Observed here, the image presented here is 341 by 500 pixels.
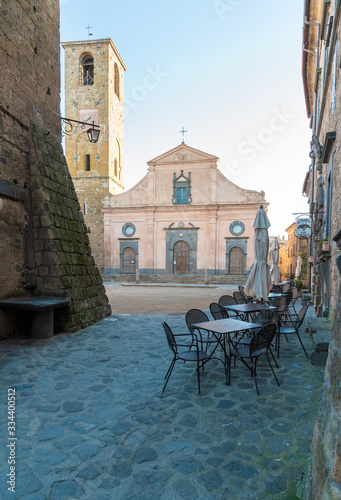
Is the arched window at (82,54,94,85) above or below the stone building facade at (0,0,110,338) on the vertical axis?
above

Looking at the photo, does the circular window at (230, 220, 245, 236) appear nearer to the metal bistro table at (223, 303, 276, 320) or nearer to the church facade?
the church facade

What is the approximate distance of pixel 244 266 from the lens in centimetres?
2352

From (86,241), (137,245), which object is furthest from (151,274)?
(86,241)

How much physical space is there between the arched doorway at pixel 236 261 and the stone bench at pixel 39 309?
62.5 ft

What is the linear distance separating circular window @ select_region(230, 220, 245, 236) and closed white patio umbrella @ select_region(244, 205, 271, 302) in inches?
657

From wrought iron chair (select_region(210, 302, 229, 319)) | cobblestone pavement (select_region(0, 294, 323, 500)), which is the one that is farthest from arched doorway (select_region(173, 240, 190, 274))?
cobblestone pavement (select_region(0, 294, 323, 500))

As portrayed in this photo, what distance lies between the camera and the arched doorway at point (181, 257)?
81.1ft

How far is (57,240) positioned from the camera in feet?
21.1

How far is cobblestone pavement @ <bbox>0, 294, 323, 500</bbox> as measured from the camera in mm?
2135

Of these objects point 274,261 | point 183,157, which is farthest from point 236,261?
point 274,261

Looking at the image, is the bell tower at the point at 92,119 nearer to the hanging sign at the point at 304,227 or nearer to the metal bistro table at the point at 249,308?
the hanging sign at the point at 304,227

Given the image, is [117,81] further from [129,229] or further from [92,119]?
[129,229]

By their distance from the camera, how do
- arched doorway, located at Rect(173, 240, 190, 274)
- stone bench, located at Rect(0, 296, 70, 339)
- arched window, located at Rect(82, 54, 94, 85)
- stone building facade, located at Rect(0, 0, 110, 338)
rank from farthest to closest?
arched window, located at Rect(82, 54, 94, 85)
arched doorway, located at Rect(173, 240, 190, 274)
stone building facade, located at Rect(0, 0, 110, 338)
stone bench, located at Rect(0, 296, 70, 339)

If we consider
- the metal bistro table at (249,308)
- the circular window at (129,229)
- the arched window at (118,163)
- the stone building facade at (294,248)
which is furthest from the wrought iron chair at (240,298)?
the arched window at (118,163)
